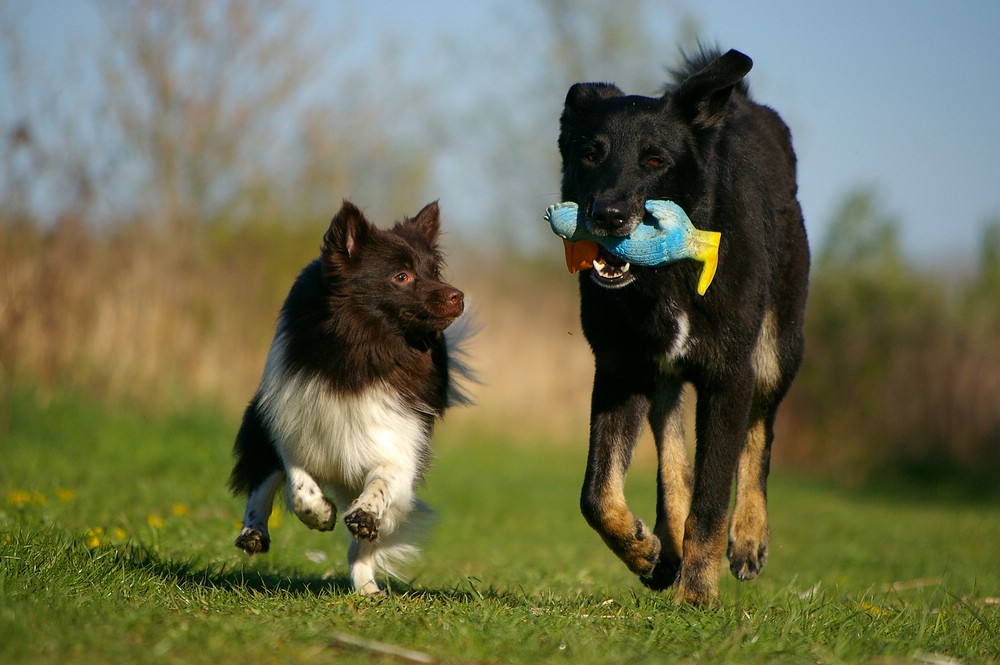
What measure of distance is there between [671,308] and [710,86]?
39.1 inches

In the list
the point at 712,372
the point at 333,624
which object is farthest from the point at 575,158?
the point at 333,624

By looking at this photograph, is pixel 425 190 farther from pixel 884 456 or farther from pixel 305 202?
pixel 884 456

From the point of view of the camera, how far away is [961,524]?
1197 cm

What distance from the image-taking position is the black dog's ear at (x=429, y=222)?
18.9 feet

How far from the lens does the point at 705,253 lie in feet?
14.9

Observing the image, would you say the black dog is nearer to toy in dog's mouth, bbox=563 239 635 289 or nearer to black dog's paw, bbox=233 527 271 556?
toy in dog's mouth, bbox=563 239 635 289

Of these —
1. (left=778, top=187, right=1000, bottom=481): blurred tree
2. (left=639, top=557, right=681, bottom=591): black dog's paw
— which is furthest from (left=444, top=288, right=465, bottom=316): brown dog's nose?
(left=778, top=187, right=1000, bottom=481): blurred tree

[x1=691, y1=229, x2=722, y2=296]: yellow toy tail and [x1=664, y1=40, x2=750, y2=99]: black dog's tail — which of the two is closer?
[x1=691, y1=229, x2=722, y2=296]: yellow toy tail

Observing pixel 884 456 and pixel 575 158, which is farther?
pixel 884 456

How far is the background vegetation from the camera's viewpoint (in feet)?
12.8

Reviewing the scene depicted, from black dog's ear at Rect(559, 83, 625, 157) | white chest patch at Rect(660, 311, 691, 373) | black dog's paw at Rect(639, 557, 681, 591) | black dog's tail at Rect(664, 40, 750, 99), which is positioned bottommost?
black dog's paw at Rect(639, 557, 681, 591)

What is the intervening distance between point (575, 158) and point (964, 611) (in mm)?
2912

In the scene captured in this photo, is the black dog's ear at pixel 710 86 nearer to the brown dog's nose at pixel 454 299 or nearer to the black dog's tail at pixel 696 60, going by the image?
the black dog's tail at pixel 696 60

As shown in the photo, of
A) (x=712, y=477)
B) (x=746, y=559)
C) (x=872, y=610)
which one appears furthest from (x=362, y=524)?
(x=872, y=610)
